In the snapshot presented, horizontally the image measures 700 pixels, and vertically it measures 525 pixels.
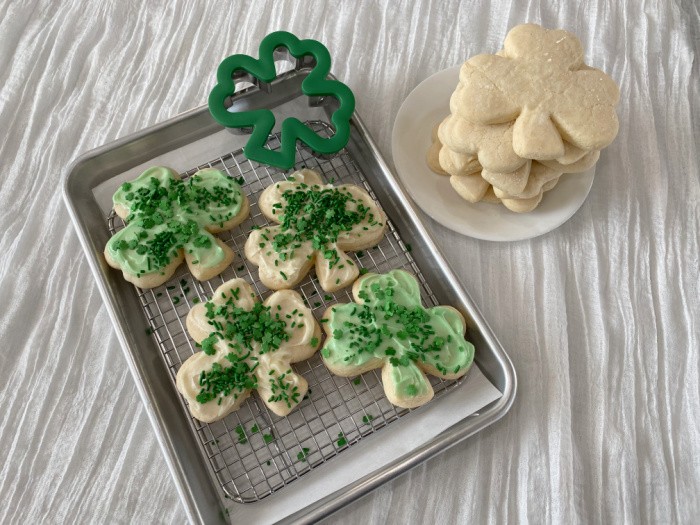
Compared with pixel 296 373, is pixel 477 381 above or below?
below

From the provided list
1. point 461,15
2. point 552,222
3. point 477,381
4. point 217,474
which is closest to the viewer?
point 217,474

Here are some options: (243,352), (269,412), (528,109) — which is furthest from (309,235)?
(528,109)

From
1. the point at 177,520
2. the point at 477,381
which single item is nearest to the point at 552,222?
the point at 477,381

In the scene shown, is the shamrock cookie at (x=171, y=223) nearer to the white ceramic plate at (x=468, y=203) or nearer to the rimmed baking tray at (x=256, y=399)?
the rimmed baking tray at (x=256, y=399)

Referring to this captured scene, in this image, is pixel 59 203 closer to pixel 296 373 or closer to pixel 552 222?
pixel 296 373

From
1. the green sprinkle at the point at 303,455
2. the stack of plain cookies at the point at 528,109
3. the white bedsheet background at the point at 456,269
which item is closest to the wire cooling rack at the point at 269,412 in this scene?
the green sprinkle at the point at 303,455

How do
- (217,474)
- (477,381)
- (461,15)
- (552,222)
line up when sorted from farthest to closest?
(461,15)
(552,222)
(477,381)
(217,474)
